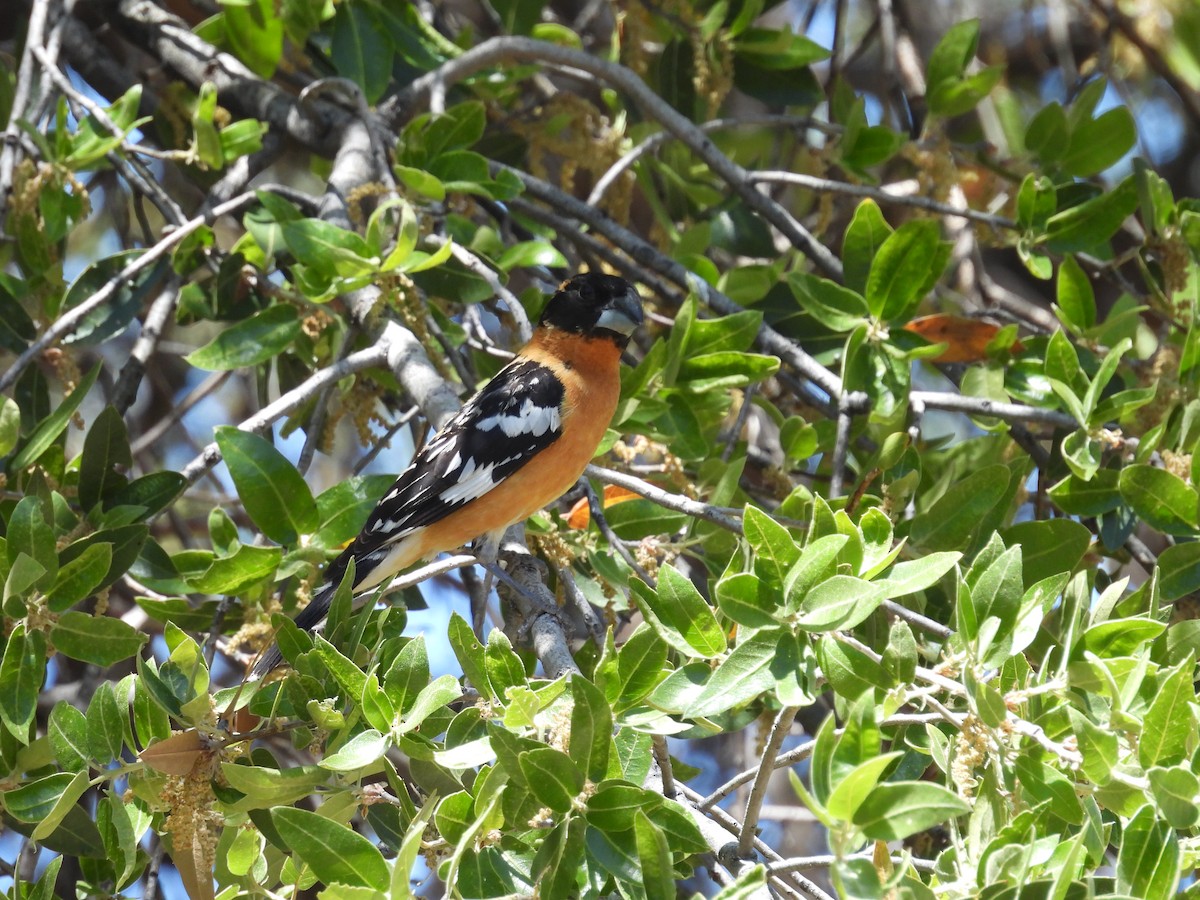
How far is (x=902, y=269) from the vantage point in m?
3.17

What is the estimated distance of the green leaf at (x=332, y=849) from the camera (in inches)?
69.9

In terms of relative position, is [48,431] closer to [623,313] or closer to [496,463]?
[496,463]

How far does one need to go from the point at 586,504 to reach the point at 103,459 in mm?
1235

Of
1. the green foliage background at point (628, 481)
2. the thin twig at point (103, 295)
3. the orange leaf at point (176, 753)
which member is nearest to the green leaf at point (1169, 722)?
the green foliage background at point (628, 481)

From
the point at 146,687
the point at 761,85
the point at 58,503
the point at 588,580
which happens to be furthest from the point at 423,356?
the point at 761,85

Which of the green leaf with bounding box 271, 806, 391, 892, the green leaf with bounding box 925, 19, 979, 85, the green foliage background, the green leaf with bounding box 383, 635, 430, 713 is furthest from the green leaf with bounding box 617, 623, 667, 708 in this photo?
the green leaf with bounding box 925, 19, 979, 85

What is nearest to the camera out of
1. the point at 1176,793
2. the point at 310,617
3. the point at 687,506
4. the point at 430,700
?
the point at 1176,793

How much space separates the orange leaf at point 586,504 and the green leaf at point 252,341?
35.4 inches

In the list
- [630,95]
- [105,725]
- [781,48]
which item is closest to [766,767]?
[105,725]

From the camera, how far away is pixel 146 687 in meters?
2.12

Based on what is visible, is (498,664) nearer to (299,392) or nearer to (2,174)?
(299,392)

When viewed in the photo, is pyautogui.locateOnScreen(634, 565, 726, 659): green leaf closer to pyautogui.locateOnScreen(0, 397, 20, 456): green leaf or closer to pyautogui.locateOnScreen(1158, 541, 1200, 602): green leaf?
pyautogui.locateOnScreen(1158, 541, 1200, 602): green leaf

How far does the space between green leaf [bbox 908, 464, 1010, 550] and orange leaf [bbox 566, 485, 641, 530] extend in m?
0.77

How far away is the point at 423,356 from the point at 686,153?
1.53 metres
